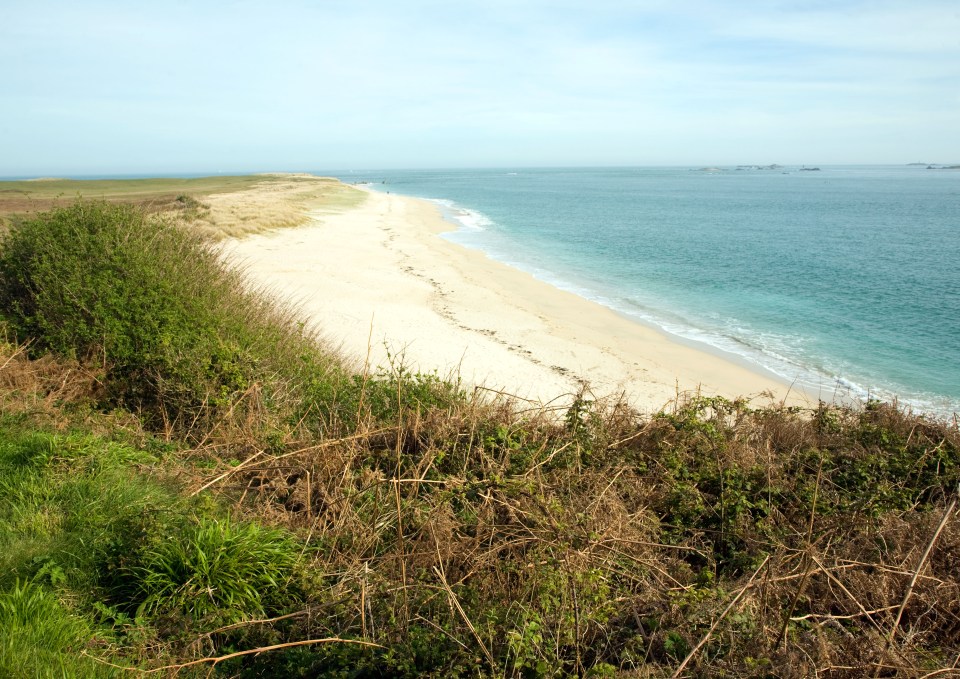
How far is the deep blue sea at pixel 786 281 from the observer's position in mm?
15844

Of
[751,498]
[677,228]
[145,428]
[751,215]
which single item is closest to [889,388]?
[751,498]

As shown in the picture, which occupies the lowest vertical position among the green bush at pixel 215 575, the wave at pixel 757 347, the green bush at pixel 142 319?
the wave at pixel 757 347

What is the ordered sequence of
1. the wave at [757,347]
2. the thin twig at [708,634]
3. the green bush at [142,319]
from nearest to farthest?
the thin twig at [708,634] < the green bush at [142,319] < the wave at [757,347]

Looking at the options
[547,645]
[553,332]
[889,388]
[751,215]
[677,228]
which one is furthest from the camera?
[751,215]

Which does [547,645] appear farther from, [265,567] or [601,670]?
[265,567]

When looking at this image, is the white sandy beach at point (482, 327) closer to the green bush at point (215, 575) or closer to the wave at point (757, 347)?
the wave at point (757, 347)

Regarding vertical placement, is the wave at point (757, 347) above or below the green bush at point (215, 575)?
below

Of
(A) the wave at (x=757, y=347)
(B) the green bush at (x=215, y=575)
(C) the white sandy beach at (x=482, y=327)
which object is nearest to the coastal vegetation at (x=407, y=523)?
(B) the green bush at (x=215, y=575)

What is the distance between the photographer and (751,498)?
5.55 m

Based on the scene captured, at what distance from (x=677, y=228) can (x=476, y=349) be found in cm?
3760

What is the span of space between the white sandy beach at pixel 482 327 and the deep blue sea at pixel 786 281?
5.88 feet

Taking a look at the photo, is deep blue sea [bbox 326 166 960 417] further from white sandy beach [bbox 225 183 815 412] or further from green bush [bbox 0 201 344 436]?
green bush [bbox 0 201 344 436]

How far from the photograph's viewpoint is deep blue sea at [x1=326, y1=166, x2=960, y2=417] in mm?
15844

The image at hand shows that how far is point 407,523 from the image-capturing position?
4.73 metres
